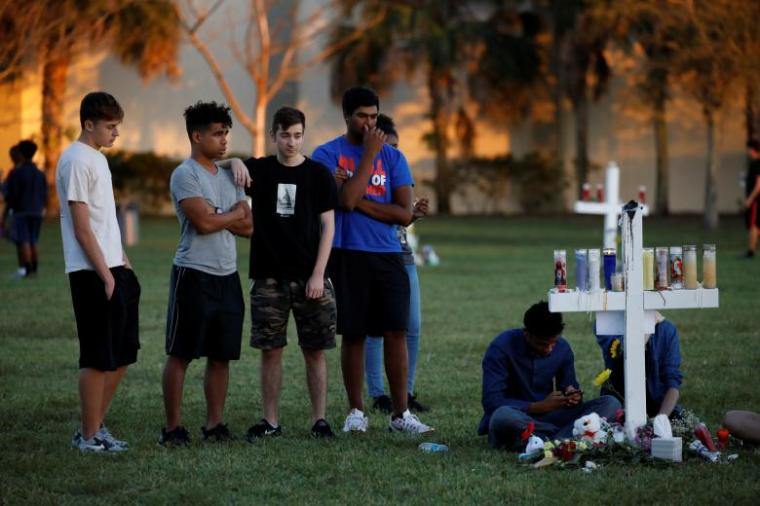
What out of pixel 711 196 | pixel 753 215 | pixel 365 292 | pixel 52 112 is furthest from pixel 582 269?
pixel 52 112

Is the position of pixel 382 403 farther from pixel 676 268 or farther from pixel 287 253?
pixel 676 268

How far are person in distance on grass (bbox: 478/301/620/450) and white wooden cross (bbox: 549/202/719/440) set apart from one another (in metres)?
0.33

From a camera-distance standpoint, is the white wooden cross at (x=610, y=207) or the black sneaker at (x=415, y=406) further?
the white wooden cross at (x=610, y=207)

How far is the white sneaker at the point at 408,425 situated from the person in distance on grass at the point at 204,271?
1170mm

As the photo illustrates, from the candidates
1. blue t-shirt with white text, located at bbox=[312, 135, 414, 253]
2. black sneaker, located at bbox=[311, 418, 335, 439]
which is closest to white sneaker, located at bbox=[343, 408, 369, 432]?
black sneaker, located at bbox=[311, 418, 335, 439]

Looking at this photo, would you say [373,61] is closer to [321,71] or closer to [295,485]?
[321,71]

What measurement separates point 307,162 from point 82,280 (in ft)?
5.06

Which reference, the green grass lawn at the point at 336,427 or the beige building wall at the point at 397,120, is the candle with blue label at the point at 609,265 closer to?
the green grass lawn at the point at 336,427

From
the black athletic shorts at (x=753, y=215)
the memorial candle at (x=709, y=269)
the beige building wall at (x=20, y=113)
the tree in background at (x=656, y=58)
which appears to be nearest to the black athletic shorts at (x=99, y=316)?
the memorial candle at (x=709, y=269)

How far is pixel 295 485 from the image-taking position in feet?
24.5

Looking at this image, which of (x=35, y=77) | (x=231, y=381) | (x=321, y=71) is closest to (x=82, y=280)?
(x=231, y=381)

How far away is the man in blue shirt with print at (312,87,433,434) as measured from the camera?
9.08m

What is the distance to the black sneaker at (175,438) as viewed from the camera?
8.55 m

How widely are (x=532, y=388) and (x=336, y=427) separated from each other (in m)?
1.52
